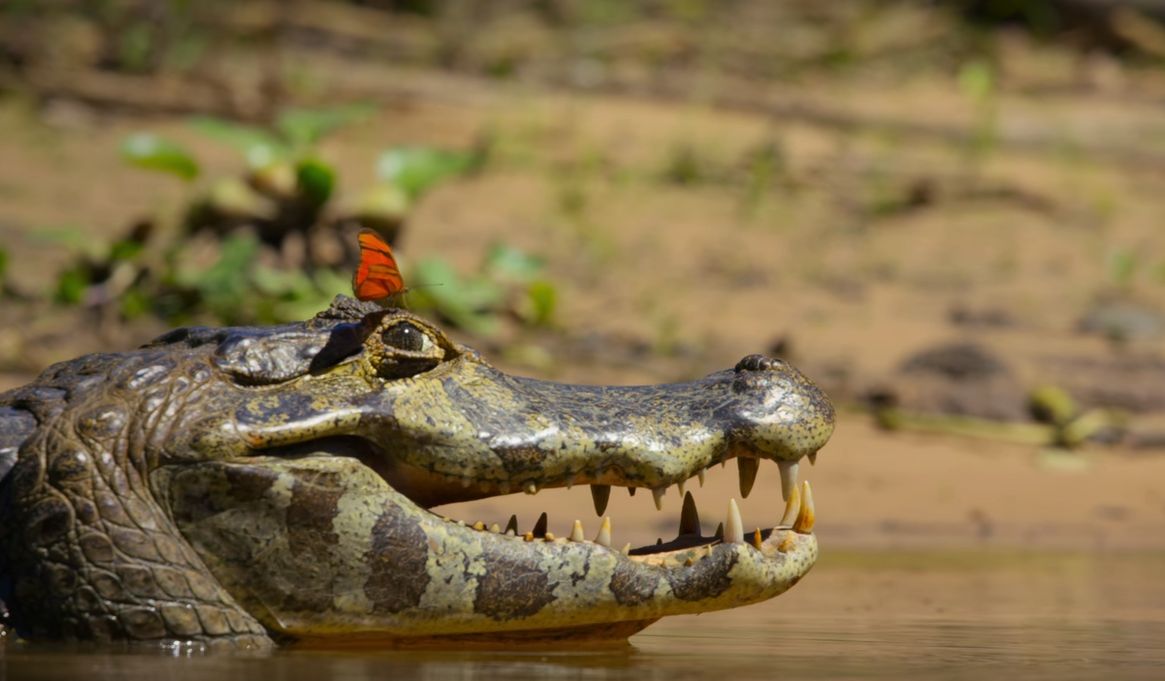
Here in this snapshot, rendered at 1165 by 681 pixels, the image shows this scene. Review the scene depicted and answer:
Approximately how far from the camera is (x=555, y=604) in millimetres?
3303

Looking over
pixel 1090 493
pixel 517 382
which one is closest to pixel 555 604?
pixel 517 382

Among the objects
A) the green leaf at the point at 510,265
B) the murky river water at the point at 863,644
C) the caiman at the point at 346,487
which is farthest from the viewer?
the green leaf at the point at 510,265

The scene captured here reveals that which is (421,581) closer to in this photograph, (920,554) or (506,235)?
(920,554)

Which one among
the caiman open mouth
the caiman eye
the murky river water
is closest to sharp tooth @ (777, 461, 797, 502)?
the caiman open mouth

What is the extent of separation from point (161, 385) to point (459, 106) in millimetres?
8413

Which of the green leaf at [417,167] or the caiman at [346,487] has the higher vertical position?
the caiman at [346,487]

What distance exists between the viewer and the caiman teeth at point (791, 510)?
3.50 meters

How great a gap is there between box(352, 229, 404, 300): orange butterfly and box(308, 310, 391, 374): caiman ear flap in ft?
0.15

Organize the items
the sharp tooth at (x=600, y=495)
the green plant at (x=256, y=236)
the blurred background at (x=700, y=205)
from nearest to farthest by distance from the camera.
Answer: the sharp tooth at (x=600, y=495), the blurred background at (x=700, y=205), the green plant at (x=256, y=236)

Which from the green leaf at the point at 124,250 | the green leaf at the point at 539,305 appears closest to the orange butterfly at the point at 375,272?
the green leaf at the point at 124,250

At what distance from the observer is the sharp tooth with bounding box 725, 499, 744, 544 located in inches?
132

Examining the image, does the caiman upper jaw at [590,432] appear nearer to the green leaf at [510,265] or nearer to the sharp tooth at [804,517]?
the sharp tooth at [804,517]

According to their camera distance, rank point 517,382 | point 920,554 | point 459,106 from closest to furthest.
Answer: point 517,382 → point 920,554 → point 459,106

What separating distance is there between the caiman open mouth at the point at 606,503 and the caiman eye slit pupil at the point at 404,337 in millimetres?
217
